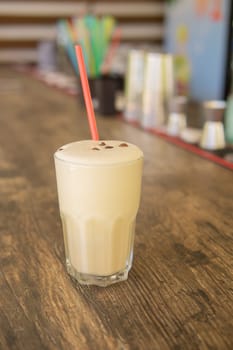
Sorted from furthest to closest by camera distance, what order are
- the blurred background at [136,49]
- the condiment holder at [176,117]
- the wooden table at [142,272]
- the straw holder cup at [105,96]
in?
the straw holder cup at [105,96] < the blurred background at [136,49] < the condiment holder at [176,117] < the wooden table at [142,272]

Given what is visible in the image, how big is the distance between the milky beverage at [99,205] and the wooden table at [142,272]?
0.09 feet

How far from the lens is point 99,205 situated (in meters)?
0.59

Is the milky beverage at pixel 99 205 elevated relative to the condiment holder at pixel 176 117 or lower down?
elevated

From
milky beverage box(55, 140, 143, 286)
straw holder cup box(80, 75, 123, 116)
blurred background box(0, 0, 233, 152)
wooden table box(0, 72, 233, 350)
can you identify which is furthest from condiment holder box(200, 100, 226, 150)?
milky beverage box(55, 140, 143, 286)

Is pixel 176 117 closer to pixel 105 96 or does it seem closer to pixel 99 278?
pixel 105 96

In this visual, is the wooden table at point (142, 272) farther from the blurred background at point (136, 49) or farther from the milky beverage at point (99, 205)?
the blurred background at point (136, 49)

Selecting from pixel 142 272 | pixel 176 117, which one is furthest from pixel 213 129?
pixel 142 272

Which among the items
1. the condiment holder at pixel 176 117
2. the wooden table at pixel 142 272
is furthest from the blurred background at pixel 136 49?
the wooden table at pixel 142 272

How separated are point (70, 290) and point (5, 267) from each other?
0.42 ft

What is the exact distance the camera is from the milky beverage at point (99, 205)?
0.57 meters

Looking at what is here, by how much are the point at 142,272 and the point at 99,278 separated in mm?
72

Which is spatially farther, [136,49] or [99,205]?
[136,49]

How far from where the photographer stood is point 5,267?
2.27 feet

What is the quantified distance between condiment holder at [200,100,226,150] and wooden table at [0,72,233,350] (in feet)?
0.38
